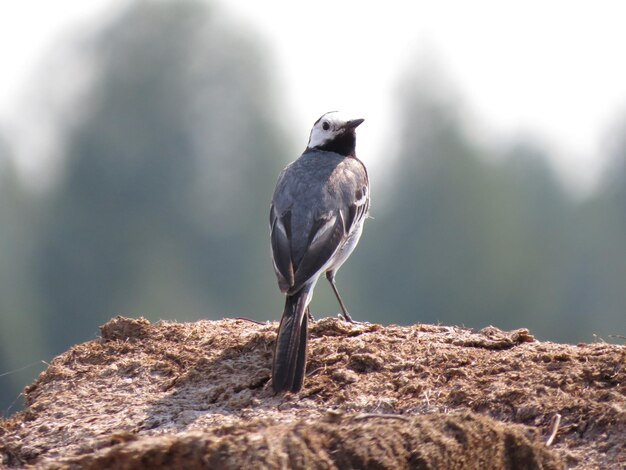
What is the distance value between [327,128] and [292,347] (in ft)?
15.1

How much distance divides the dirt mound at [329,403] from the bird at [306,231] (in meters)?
0.22

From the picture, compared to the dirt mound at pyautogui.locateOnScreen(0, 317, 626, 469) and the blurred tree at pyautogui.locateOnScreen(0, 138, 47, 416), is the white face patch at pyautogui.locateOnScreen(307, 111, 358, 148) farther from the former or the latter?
the blurred tree at pyautogui.locateOnScreen(0, 138, 47, 416)

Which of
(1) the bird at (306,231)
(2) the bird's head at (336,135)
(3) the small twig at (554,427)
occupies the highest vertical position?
(2) the bird's head at (336,135)

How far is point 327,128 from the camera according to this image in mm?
13078

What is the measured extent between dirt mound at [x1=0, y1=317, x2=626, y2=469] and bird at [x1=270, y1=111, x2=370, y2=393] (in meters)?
0.22

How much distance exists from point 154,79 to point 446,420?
256 feet

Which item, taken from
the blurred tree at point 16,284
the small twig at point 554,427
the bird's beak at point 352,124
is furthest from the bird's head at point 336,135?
the blurred tree at point 16,284

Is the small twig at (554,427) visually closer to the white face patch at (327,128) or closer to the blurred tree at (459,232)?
the white face patch at (327,128)

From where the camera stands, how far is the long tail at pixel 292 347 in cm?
855

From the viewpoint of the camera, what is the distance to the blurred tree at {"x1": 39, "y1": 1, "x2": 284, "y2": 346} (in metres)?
64.8

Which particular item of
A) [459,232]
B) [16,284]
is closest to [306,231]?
[16,284]

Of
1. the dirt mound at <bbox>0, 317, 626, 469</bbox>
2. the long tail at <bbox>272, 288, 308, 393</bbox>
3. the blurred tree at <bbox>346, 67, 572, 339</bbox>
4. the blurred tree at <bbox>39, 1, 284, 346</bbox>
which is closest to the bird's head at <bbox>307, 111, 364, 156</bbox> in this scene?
the dirt mound at <bbox>0, 317, 626, 469</bbox>

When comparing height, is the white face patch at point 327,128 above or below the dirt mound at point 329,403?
above

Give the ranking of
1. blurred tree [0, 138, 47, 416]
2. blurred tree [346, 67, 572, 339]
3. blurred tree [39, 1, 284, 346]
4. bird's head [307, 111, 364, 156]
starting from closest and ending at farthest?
bird's head [307, 111, 364, 156] → blurred tree [0, 138, 47, 416] → blurred tree [39, 1, 284, 346] → blurred tree [346, 67, 572, 339]
